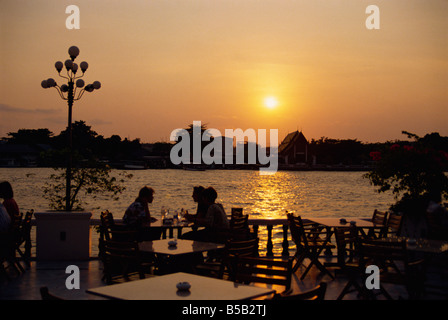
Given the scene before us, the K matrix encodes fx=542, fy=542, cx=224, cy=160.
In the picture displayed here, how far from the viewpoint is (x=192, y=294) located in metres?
3.56

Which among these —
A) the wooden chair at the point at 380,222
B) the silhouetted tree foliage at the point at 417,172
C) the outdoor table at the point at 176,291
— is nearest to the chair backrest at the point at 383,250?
the outdoor table at the point at 176,291

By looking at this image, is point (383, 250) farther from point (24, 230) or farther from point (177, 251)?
point (24, 230)

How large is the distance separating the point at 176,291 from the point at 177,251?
1.87 m

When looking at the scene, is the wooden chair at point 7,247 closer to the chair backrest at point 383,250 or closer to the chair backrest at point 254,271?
the chair backrest at point 254,271

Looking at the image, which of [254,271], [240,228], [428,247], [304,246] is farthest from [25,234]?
[428,247]

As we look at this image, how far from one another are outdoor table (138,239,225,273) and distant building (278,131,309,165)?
13977 centimetres

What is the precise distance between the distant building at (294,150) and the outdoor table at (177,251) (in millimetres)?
139770

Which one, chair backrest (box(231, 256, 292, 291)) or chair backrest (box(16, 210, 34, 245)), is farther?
chair backrest (box(16, 210, 34, 245))

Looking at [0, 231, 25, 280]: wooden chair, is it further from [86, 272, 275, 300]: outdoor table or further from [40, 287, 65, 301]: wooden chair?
[40, 287, 65, 301]: wooden chair

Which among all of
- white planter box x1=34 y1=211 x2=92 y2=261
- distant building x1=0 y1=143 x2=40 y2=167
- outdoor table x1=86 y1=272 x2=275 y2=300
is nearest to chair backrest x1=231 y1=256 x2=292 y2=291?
outdoor table x1=86 y1=272 x2=275 y2=300

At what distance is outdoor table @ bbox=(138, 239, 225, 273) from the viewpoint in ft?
18.2
